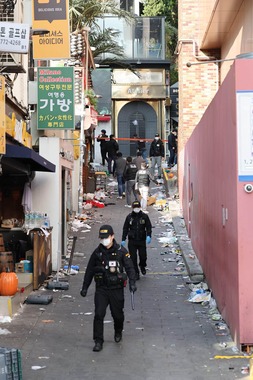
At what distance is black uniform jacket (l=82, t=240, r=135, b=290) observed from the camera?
31.8 feet

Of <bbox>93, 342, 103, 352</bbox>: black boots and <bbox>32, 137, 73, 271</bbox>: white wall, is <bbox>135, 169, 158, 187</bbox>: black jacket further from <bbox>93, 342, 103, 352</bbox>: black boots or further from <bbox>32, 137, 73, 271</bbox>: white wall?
<bbox>93, 342, 103, 352</bbox>: black boots

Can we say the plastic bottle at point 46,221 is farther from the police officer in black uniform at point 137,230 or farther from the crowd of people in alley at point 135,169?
the crowd of people in alley at point 135,169

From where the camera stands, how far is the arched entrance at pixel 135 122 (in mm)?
45013

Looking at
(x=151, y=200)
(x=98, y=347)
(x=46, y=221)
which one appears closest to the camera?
(x=98, y=347)

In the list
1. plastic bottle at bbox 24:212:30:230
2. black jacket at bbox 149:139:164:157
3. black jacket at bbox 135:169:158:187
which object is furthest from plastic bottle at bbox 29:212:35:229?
black jacket at bbox 149:139:164:157

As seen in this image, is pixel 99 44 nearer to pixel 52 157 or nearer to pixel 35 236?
pixel 52 157

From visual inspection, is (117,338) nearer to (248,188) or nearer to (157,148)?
(248,188)

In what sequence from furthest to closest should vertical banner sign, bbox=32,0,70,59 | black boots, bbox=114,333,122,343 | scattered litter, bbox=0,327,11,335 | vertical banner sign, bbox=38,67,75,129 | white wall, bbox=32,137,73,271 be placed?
vertical banner sign, bbox=38,67,75,129
white wall, bbox=32,137,73,271
vertical banner sign, bbox=32,0,70,59
scattered litter, bbox=0,327,11,335
black boots, bbox=114,333,122,343

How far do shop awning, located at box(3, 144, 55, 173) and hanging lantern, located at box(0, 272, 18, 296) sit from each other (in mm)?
2208

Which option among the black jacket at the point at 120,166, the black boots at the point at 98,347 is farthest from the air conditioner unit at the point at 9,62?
the black jacket at the point at 120,166

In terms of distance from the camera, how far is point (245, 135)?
9.05m

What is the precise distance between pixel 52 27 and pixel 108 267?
7.12m

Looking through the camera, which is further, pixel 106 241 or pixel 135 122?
pixel 135 122

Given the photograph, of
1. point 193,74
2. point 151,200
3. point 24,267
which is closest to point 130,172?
point 151,200
